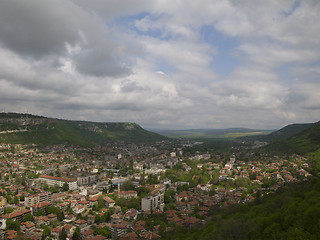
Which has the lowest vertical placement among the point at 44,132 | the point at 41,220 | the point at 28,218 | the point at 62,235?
the point at 41,220

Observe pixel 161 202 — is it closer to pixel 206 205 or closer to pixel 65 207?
pixel 206 205

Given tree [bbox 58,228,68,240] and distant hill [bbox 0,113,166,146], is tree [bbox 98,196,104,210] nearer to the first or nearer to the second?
tree [bbox 58,228,68,240]

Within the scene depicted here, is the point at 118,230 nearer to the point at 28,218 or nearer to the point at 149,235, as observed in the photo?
the point at 149,235

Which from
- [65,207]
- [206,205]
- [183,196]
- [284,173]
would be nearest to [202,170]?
[284,173]

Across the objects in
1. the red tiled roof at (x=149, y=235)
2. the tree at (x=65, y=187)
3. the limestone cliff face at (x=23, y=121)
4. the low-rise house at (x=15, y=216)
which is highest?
the limestone cliff face at (x=23, y=121)

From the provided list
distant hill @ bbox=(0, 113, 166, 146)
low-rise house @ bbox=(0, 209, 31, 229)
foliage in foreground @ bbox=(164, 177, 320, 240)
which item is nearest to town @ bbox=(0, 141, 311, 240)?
low-rise house @ bbox=(0, 209, 31, 229)

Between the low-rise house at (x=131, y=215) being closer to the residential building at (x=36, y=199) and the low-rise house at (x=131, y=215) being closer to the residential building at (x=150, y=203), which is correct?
the residential building at (x=150, y=203)

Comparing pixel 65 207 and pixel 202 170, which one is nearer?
pixel 65 207

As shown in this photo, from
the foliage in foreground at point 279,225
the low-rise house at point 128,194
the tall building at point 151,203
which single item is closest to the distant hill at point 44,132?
the low-rise house at point 128,194

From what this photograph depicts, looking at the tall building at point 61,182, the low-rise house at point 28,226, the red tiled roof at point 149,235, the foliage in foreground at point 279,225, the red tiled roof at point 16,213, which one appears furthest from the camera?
the tall building at point 61,182

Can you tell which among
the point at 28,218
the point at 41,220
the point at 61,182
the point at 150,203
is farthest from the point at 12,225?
the point at 61,182

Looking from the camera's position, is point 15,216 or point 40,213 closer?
point 15,216
